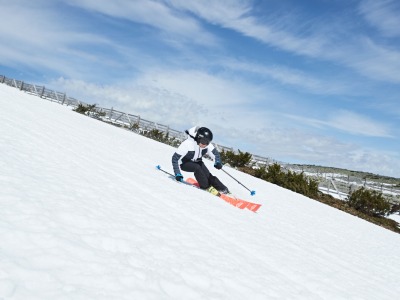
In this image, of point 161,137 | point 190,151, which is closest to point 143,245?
point 190,151

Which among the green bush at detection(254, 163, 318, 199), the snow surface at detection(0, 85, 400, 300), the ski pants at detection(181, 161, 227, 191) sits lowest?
the snow surface at detection(0, 85, 400, 300)

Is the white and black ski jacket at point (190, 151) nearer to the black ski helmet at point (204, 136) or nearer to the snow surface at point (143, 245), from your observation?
the black ski helmet at point (204, 136)

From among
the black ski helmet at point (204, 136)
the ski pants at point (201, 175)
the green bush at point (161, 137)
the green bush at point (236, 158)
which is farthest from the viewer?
the green bush at point (161, 137)

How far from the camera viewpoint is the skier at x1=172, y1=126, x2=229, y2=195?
8.37 m

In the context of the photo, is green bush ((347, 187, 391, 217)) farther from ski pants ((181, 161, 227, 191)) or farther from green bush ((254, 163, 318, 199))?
ski pants ((181, 161, 227, 191))

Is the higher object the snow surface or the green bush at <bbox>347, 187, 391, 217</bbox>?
the green bush at <bbox>347, 187, 391, 217</bbox>

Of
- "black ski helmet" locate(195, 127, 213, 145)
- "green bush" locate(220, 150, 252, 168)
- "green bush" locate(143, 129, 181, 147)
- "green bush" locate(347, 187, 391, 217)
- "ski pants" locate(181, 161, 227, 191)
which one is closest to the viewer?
"black ski helmet" locate(195, 127, 213, 145)

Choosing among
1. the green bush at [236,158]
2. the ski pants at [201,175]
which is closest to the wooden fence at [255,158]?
the green bush at [236,158]

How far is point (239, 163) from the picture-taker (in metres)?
24.2

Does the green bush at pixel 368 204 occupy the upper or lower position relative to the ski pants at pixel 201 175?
upper

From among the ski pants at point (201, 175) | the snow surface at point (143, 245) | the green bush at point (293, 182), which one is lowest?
the snow surface at point (143, 245)

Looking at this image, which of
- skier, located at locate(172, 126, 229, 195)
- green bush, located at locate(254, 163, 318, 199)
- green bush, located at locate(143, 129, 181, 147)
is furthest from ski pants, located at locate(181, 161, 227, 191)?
green bush, located at locate(143, 129, 181, 147)

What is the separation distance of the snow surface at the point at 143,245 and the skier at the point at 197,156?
0.42 m

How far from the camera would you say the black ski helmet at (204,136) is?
833cm
